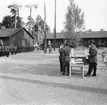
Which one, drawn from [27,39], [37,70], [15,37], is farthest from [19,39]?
[37,70]

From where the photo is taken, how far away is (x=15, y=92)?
5.91 metres

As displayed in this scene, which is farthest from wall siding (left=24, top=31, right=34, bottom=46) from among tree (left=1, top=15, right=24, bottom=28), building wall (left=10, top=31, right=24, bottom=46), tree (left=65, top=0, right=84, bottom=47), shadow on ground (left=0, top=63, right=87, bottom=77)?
shadow on ground (left=0, top=63, right=87, bottom=77)

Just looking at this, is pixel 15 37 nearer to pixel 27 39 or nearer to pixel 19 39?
pixel 19 39

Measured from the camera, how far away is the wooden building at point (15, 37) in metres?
35.7

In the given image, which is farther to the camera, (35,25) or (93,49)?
(35,25)

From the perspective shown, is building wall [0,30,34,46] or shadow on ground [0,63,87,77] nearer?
shadow on ground [0,63,87,77]

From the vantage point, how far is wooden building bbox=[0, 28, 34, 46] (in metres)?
35.7

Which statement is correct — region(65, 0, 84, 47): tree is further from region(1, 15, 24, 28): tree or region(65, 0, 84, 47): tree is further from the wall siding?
region(1, 15, 24, 28): tree

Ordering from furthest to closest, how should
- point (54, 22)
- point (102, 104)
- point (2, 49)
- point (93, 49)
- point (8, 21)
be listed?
point (8, 21)
point (54, 22)
point (2, 49)
point (93, 49)
point (102, 104)

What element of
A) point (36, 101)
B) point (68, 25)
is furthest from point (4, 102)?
point (68, 25)

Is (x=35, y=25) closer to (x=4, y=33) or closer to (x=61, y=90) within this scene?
(x=4, y=33)

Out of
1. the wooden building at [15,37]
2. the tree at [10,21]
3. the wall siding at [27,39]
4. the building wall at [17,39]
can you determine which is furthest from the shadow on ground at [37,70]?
the tree at [10,21]

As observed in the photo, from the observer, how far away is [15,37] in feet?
122

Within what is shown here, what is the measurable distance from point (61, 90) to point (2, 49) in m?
19.5
